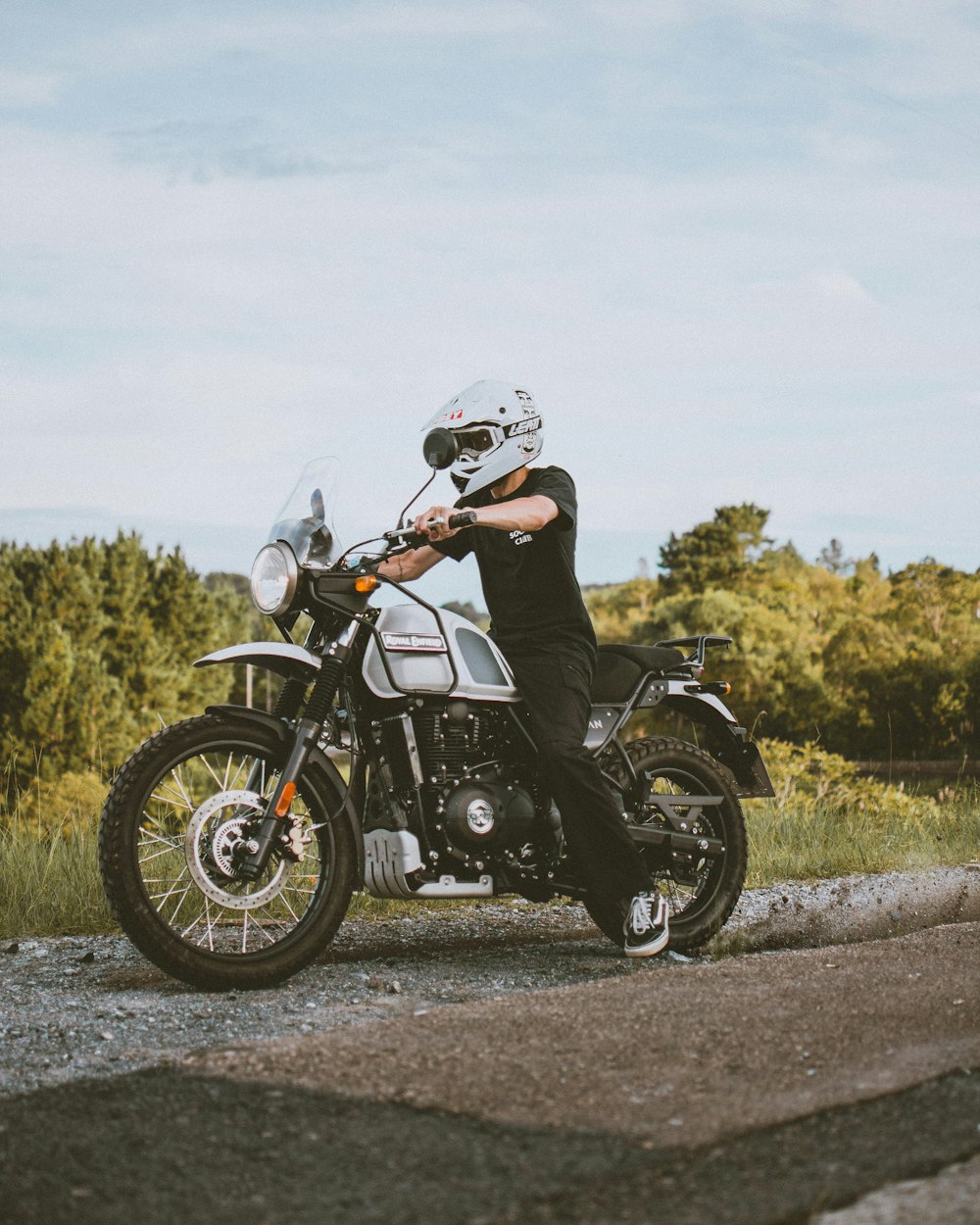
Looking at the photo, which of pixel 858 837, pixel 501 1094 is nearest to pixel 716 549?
pixel 858 837

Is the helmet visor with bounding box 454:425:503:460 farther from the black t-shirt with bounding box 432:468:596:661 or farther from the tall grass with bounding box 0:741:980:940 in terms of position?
the tall grass with bounding box 0:741:980:940

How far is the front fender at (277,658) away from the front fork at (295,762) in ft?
0.19

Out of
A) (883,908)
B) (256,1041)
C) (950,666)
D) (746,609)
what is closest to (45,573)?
(746,609)

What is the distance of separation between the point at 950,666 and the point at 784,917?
2097 centimetres

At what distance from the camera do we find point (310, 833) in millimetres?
5168

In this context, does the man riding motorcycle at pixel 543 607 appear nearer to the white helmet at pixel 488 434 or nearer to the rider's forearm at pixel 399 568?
the white helmet at pixel 488 434

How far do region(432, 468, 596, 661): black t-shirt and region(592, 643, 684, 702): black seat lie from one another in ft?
0.74

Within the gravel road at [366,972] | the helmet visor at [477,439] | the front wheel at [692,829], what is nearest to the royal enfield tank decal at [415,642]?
the helmet visor at [477,439]

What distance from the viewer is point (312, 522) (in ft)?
17.7

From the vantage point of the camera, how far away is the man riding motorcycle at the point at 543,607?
5.48 meters

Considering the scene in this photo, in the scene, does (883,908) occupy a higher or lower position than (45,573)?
lower

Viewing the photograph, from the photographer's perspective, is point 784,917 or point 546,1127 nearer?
point 546,1127

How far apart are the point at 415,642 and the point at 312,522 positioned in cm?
59

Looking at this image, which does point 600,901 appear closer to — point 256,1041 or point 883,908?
point 256,1041
